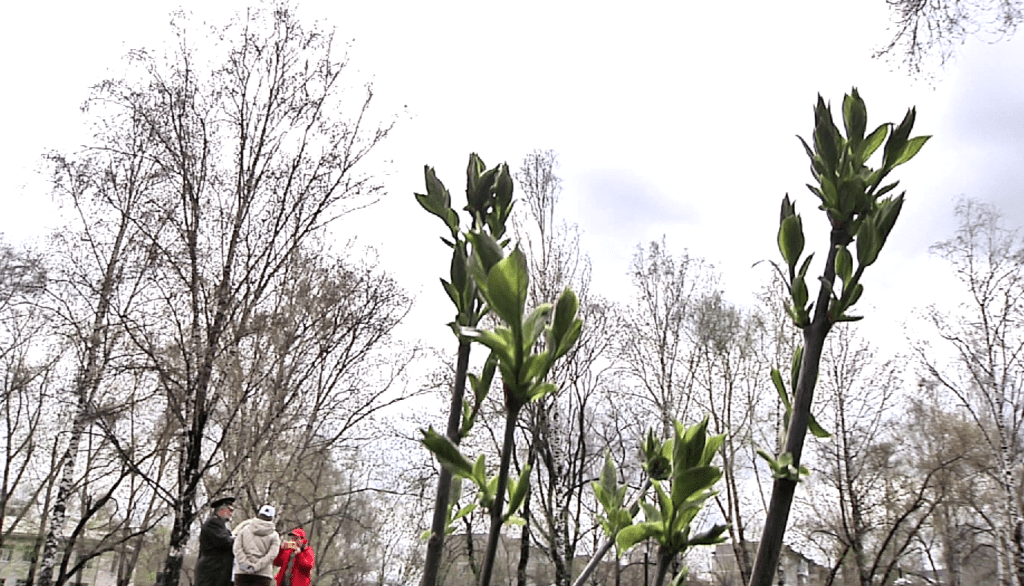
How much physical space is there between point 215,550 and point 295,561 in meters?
1.39

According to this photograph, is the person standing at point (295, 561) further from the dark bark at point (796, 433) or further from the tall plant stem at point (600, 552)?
the dark bark at point (796, 433)

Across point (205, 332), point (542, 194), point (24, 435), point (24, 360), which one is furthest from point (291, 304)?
point (24, 435)

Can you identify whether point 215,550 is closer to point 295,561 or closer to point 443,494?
point 295,561

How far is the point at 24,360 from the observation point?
18.9 meters

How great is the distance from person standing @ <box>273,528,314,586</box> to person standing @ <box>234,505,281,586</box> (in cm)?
142

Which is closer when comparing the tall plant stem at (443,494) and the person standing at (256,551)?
the tall plant stem at (443,494)

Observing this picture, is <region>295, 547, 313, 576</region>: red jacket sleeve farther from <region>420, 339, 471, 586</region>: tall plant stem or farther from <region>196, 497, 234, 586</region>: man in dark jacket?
<region>420, 339, 471, 586</region>: tall plant stem

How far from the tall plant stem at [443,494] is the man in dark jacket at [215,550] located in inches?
297

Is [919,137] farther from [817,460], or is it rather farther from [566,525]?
[817,460]

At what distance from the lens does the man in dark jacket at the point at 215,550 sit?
7.50 meters

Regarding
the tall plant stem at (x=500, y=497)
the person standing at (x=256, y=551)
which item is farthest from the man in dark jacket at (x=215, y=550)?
the tall plant stem at (x=500, y=497)

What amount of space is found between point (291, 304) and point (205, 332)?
473 centimetres

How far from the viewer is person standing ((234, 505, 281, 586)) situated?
714cm

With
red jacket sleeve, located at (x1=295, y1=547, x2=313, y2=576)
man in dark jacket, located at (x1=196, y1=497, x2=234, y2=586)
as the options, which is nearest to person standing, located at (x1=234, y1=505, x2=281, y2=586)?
man in dark jacket, located at (x1=196, y1=497, x2=234, y2=586)
